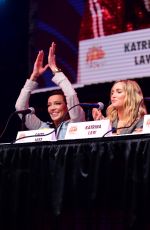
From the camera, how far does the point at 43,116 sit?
5.07m

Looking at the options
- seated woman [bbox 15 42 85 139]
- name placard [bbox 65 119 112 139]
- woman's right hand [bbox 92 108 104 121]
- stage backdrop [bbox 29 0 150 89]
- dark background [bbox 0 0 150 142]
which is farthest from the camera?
dark background [bbox 0 0 150 142]

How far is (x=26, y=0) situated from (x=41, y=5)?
21cm

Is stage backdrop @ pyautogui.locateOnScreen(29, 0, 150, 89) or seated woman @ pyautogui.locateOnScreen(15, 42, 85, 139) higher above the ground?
stage backdrop @ pyautogui.locateOnScreen(29, 0, 150, 89)

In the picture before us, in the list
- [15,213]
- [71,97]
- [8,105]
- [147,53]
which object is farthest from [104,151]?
[8,105]

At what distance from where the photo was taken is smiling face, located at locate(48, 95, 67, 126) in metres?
3.68

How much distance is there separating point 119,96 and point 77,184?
0.91 metres

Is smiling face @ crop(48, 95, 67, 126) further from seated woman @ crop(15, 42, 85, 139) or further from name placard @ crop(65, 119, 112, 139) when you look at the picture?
name placard @ crop(65, 119, 112, 139)

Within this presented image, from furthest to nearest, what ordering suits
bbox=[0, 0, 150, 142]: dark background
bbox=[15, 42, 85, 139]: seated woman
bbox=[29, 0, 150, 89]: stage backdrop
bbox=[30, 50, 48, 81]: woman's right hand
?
bbox=[0, 0, 150, 142]: dark background → bbox=[29, 0, 150, 89]: stage backdrop → bbox=[30, 50, 48, 81]: woman's right hand → bbox=[15, 42, 85, 139]: seated woman

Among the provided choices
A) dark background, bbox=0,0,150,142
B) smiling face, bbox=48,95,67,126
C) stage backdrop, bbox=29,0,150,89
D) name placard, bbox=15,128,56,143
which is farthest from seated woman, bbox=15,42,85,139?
dark background, bbox=0,0,150,142

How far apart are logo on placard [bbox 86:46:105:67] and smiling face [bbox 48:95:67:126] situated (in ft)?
3.39

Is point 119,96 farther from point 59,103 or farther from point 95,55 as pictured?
point 95,55

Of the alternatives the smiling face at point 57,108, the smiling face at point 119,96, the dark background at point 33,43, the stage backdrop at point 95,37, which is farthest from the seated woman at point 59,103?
the dark background at point 33,43

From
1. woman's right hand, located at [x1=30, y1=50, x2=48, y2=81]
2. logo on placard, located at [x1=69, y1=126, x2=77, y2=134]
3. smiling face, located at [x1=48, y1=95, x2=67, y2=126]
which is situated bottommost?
logo on placard, located at [x1=69, y1=126, x2=77, y2=134]

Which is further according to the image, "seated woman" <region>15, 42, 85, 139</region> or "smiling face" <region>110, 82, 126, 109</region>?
"seated woman" <region>15, 42, 85, 139</region>
